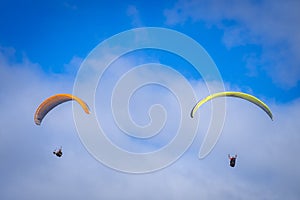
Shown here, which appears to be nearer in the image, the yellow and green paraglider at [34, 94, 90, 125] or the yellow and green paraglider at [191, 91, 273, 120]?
the yellow and green paraglider at [191, 91, 273, 120]

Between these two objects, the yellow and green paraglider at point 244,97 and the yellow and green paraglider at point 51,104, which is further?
the yellow and green paraglider at point 51,104

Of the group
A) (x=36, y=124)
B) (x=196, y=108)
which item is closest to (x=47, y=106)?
(x=36, y=124)

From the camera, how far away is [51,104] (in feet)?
163

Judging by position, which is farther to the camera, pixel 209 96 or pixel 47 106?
pixel 47 106

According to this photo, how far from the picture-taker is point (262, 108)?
46438 millimetres

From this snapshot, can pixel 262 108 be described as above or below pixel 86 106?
above

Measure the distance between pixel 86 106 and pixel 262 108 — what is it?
19.6 m

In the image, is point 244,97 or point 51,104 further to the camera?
point 51,104

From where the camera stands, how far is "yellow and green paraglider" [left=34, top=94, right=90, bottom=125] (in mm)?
46812

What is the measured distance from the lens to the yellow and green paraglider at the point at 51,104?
46.8 metres

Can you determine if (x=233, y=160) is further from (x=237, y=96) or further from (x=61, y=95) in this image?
(x=61, y=95)

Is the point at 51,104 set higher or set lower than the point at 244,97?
lower

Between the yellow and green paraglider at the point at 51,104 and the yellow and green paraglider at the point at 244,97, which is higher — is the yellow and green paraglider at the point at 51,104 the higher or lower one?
the lower one

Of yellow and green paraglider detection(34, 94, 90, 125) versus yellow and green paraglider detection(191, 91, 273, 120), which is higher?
yellow and green paraglider detection(191, 91, 273, 120)
